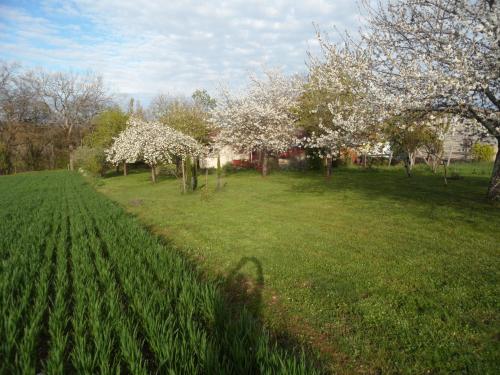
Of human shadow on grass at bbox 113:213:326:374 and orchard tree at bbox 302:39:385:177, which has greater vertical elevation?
orchard tree at bbox 302:39:385:177

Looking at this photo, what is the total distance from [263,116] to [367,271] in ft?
68.5

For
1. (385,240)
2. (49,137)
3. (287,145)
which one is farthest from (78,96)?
(385,240)

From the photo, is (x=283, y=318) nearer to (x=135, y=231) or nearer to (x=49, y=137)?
(x=135, y=231)

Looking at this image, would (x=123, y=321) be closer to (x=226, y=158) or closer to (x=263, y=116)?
(x=263, y=116)

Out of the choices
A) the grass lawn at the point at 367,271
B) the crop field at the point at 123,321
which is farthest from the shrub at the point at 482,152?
the crop field at the point at 123,321

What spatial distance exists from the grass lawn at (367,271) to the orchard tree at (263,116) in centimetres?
1306

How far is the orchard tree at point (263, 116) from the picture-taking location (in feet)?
84.8

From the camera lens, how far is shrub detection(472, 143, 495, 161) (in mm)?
32219

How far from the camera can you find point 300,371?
286 cm

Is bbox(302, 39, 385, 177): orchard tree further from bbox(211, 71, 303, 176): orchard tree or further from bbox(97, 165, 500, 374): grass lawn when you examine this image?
bbox(211, 71, 303, 176): orchard tree

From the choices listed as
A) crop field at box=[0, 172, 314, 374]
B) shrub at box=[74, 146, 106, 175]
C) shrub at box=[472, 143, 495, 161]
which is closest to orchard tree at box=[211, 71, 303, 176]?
shrub at box=[74, 146, 106, 175]

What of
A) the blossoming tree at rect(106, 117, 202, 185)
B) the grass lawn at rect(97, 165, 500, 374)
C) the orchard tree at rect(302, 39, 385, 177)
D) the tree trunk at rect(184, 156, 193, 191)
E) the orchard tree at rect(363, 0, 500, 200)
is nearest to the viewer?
the grass lawn at rect(97, 165, 500, 374)

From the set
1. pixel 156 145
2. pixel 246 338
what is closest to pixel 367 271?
pixel 246 338

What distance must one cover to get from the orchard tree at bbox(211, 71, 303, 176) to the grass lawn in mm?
13064
